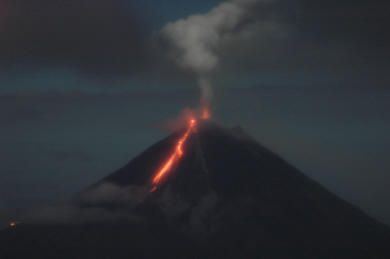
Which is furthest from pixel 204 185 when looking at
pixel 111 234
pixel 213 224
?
pixel 111 234

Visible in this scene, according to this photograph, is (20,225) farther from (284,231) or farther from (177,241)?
(284,231)

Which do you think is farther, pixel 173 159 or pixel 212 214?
pixel 173 159

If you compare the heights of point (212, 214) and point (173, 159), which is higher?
point (173, 159)

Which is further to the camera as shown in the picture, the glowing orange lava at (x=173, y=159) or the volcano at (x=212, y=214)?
the glowing orange lava at (x=173, y=159)

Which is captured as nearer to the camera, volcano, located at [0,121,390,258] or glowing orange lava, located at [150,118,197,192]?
volcano, located at [0,121,390,258]

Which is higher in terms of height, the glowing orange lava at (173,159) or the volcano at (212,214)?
the glowing orange lava at (173,159)
